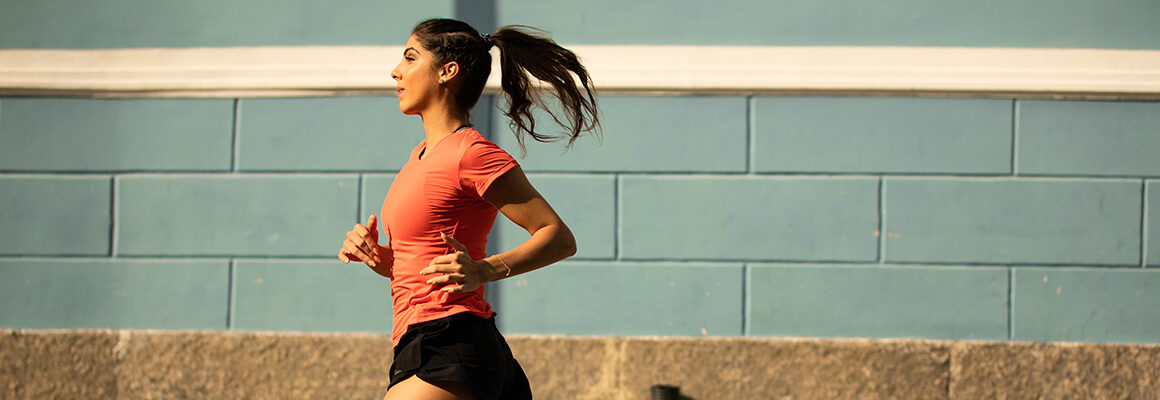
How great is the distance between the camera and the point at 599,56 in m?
4.36

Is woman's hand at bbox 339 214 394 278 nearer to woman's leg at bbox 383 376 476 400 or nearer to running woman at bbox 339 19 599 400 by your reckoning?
running woman at bbox 339 19 599 400

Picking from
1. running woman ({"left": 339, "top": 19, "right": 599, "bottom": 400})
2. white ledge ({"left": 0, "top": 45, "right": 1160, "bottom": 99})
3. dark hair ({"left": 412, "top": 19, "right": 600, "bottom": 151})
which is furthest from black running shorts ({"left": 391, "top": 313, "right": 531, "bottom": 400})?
white ledge ({"left": 0, "top": 45, "right": 1160, "bottom": 99})

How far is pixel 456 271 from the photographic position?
191 centimetres

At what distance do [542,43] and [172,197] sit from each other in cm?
291

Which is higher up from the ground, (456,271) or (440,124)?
(440,124)

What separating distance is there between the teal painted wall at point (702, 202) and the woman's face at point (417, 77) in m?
2.09

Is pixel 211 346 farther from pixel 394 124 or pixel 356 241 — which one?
pixel 356 241

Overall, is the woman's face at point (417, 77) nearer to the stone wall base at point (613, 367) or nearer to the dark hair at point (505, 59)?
the dark hair at point (505, 59)

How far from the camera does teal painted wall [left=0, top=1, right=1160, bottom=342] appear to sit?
169 inches

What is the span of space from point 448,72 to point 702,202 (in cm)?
234

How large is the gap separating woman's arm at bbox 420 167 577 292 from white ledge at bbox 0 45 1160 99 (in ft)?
7.60

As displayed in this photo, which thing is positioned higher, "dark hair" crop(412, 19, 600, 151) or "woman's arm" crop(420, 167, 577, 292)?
"dark hair" crop(412, 19, 600, 151)

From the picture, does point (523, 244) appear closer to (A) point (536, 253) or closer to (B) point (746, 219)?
(A) point (536, 253)

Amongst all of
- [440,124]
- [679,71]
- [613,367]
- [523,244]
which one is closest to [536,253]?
[523,244]
